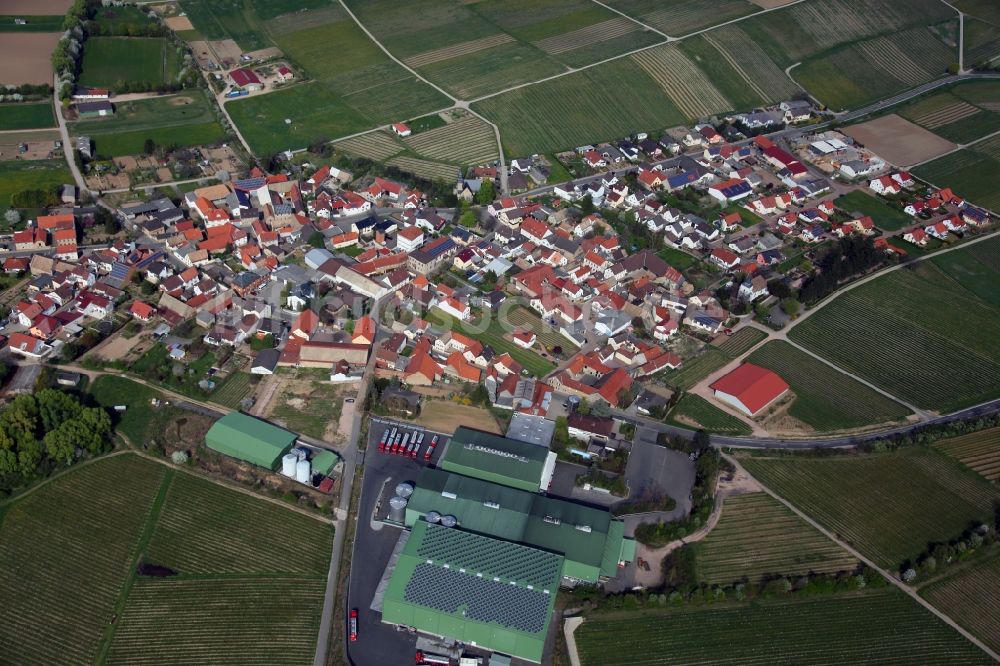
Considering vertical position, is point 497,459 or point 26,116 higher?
point 26,116

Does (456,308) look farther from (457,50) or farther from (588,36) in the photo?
(588,36)

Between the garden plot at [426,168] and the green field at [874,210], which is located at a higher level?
the garden plot at [426,168]

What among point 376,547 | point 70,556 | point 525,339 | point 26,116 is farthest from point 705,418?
point 26,116

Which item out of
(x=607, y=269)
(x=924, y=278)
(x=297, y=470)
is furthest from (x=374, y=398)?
(x=924, y=278)

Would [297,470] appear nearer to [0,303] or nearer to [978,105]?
[0,303]

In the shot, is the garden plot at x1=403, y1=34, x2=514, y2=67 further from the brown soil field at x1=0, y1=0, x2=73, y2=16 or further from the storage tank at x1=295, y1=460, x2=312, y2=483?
the storage tank at x1=295, y1=460, x2=312, y2=483

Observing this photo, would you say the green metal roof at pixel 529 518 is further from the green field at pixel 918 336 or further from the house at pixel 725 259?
the house at pixel 725 259

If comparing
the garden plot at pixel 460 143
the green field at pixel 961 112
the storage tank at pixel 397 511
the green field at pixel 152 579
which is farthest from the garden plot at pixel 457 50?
the storage tank at pixel 397 511
